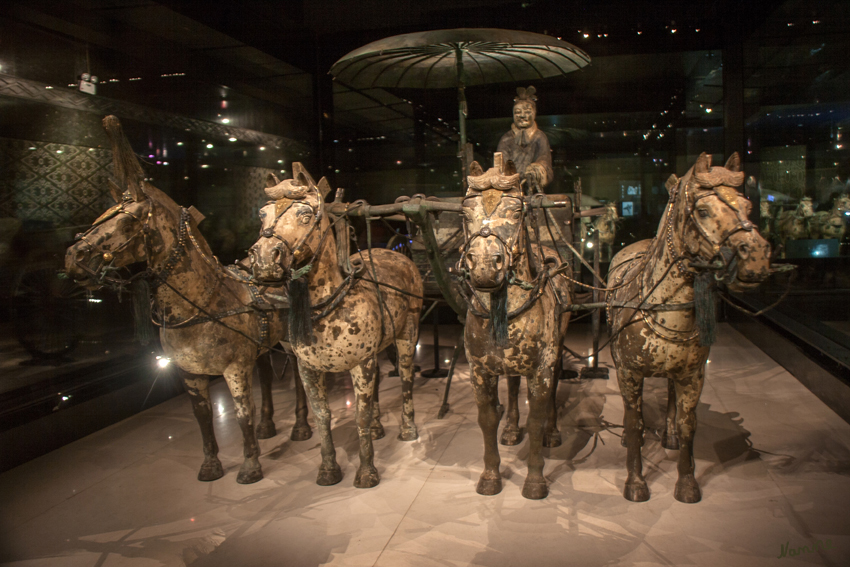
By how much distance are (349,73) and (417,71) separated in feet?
2.20

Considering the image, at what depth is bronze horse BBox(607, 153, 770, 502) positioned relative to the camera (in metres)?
2.63

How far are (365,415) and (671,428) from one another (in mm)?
2516

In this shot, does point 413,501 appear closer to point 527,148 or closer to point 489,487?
point 489,487

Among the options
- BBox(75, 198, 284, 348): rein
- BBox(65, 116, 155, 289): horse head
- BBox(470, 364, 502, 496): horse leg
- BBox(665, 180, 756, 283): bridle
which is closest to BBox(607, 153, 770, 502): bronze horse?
BBox(665, 180, 756, 283): bridle

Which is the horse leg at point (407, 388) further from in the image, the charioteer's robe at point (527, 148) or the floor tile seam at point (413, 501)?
the charioteer's robe at point (527, 148)

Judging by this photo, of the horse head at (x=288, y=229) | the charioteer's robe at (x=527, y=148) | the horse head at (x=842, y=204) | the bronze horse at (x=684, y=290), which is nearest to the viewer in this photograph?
the bronze horse at (x=684, y=290)

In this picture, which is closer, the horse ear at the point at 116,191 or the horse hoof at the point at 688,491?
the horse hoof at the point at 688,491

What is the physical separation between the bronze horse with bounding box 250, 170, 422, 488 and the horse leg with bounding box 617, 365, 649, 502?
1.67 metres

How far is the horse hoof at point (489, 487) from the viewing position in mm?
3492

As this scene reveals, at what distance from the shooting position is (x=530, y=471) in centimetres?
346

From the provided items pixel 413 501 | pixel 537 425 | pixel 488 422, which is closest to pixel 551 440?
pixel 537 425

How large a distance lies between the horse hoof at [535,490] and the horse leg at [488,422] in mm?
184

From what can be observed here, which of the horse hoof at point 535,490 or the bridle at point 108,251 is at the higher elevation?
the bridle at point 108,251

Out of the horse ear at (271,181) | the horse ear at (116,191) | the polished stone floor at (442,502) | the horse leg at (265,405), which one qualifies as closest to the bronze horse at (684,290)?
the polished stone floor at (442,502)
